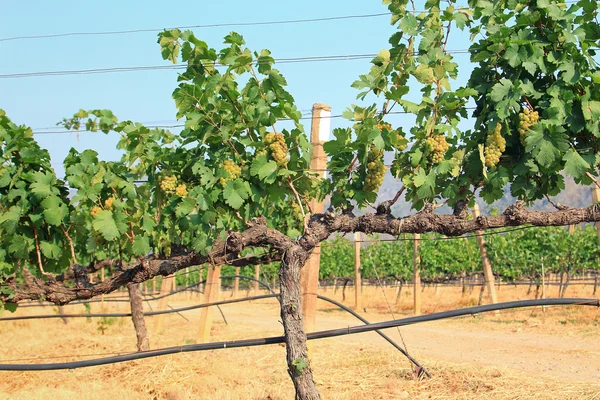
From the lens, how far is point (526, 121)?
446 cm

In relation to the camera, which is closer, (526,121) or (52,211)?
(526,121)

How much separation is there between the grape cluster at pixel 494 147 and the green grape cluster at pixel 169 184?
248cm

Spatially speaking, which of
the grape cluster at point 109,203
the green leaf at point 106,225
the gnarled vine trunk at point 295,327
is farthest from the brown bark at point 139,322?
the gnarled vine trunk at point 295,327

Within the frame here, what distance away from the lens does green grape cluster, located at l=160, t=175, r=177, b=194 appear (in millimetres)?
5352

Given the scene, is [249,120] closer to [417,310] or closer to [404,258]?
[417,310]

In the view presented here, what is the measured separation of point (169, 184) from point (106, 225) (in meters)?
0.67

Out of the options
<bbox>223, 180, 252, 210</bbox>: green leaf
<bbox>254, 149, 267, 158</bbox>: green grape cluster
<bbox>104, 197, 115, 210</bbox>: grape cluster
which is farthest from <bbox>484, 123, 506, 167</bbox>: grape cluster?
<bbox>104, 197, 115, 210</bbox>: grape cluster

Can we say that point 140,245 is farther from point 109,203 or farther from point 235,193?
point 235,193

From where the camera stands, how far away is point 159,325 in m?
13.8

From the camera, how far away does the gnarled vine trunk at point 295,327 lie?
14.7ft

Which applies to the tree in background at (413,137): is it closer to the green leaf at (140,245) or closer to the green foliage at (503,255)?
the green leaf at (140,245)

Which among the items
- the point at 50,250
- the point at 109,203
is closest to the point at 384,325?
the point at 109,203

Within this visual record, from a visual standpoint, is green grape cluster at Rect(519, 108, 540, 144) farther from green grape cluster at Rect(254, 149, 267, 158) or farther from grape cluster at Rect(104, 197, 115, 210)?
grape cluster at Rect(104, 197, 115, 210)

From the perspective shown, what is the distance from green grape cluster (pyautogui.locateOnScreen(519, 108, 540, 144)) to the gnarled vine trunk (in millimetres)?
1731
